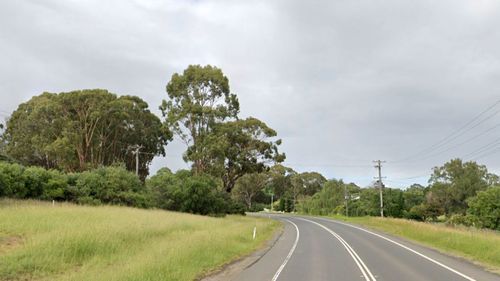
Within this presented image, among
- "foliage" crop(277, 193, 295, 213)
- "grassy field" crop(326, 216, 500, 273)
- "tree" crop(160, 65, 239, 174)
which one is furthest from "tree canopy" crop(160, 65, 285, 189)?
"foliage" crop(277, 193, 295, 213)

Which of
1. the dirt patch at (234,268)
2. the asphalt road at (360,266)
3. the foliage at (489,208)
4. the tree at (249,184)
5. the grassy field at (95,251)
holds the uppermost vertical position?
the tree at (249,184)

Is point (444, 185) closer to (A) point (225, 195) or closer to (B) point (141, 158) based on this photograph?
(A) point (225, 195)

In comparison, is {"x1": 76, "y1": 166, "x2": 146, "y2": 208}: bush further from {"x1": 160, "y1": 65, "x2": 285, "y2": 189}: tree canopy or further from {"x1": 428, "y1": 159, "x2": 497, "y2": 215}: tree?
{"x1": 428, "y1": 159, "x2": 497, "y2": 215}: tree

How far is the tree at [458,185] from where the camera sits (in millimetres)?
98875

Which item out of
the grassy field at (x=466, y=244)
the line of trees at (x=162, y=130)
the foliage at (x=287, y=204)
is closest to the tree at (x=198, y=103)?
the line of trees at (x=162, y=130)

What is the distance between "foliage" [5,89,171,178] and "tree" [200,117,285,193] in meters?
7.94

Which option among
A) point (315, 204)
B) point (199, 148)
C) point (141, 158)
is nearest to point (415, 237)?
point (199, 148)

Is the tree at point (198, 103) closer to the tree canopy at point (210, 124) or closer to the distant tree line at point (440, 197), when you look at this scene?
the tree canopy at point (210, 124)

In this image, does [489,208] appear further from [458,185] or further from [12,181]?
[12,181]

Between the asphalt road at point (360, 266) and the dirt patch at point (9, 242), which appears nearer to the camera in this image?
the asphalt road at point (360, 266)

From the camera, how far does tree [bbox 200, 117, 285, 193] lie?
63094 millimetres

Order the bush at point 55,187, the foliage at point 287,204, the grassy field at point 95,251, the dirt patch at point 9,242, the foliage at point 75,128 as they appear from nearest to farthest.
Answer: the grassy field at point 95,251 < the dirt patch at point 9,242 < the bush at point 55,187 < the foliage at point 75,128 < the foliage at point 287,204

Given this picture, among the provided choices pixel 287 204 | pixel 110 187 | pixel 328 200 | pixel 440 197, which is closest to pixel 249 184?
pixel 287 204

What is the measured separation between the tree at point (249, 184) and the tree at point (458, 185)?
37.6 m
